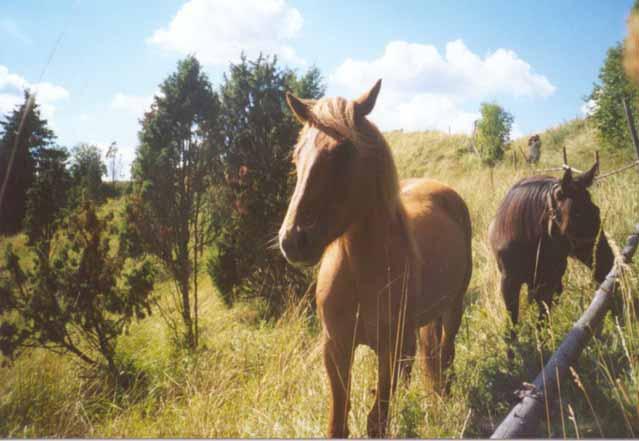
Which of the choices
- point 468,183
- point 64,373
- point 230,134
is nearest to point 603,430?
point 468,183

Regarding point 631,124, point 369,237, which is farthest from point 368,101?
point 631,124

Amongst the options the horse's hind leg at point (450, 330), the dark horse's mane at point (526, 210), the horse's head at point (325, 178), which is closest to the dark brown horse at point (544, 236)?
the dark horse's mane at point (526, 210)

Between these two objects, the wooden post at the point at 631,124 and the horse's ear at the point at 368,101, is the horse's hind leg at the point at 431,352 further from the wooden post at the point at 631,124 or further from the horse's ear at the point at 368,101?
the wooden post at the point at 631,124

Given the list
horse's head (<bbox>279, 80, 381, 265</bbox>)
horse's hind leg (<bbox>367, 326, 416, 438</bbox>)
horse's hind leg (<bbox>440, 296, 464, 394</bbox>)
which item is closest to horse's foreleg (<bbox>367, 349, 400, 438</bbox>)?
horse's hind leg (<bbox>367, 326, 416, 438</bbox>)

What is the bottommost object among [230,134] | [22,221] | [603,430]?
[603,430]

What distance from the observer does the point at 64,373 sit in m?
2.12

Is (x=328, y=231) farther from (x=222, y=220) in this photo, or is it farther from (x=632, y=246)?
(x=632, y=246)

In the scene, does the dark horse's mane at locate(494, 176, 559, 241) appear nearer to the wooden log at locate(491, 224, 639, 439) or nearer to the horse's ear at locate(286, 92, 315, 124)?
the wooden log at locate(491, 224, 639, 439)

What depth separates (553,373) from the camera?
1512 millimetres

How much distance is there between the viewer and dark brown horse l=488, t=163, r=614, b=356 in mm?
1682

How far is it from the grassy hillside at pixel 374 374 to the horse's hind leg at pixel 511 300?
0.13 feet

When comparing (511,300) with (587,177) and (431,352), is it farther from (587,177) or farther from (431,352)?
(587,177)

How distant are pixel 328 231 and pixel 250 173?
128 centimetres

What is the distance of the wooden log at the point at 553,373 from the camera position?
138 centimetres
